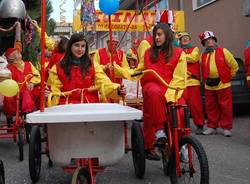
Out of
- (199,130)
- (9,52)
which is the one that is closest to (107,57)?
(9,52)

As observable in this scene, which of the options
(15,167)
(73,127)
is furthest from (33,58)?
(73,127)

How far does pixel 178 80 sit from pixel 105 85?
0.75 m

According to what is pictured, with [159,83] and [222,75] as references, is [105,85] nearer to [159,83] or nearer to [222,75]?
[159,83]

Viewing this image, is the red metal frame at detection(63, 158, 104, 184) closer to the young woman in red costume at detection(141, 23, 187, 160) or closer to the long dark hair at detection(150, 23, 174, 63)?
the young woman in red costume at detection(141, 23, 187, 160)

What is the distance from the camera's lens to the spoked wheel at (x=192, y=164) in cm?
402

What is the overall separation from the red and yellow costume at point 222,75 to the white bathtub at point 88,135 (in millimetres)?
4167

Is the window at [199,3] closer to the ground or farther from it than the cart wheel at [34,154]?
farther from it

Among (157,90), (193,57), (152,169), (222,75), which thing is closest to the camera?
(157,90)

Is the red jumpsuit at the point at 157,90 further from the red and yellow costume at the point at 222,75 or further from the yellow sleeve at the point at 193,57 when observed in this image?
the yellow sleeve at the point at 193,57

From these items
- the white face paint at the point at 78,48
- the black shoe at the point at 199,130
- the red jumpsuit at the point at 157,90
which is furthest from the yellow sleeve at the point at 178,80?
the black shoe at the point at 199,130

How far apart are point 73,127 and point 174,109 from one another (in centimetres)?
105

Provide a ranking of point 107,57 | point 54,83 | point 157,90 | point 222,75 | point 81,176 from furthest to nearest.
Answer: point 222,75
point 107,57
point 54,83
point 157,90
point 81,176

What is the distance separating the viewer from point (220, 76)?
8.06 metres

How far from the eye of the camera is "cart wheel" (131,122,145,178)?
5.02m
